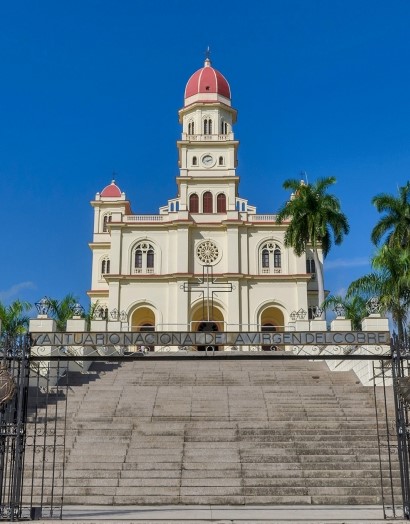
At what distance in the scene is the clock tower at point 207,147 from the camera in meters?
47.5

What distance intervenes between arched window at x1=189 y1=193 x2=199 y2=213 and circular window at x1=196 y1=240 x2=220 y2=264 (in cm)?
312

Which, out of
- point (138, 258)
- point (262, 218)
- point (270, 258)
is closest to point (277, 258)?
point (270, 258)

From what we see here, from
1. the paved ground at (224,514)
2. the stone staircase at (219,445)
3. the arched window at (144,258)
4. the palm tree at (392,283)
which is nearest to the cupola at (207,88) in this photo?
the arched window at (144,258)

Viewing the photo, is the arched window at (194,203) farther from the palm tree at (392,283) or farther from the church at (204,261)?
the palm tree at (392,283)

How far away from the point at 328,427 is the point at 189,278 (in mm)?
28367

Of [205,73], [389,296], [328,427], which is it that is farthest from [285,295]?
[328,427]

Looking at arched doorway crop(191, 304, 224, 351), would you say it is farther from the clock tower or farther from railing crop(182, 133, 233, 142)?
railing crop(182, 133, 233, 142)

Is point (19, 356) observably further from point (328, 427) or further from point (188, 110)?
point (188, 110)

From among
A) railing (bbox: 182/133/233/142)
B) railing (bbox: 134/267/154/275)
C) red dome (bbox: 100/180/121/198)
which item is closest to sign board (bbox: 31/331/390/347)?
railing (bbox: 134/267/154/275)

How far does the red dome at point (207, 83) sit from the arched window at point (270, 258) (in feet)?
45.8

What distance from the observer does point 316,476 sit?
1366 cm

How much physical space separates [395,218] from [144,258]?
18568 mm

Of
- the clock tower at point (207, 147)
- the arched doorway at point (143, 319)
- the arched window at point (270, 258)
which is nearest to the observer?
Answer: the arched doorway at point (143, 319)

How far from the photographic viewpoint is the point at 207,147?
48.9 metres
